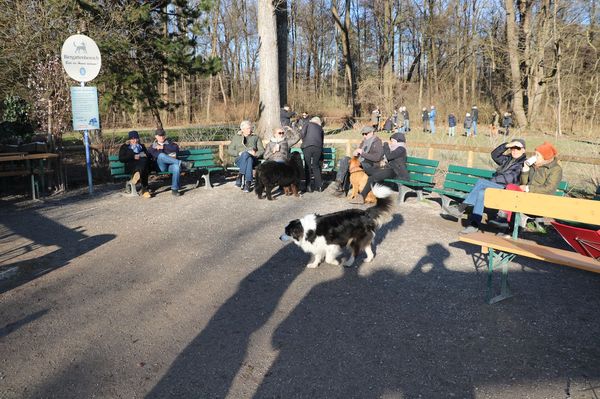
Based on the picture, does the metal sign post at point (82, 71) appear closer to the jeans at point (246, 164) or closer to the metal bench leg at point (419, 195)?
the jeans at point (246, 164)

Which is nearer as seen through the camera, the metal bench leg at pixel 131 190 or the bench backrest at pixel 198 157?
the metal bench leg at pixel 131 190

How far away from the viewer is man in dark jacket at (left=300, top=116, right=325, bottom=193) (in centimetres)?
946

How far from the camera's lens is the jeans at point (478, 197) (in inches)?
249

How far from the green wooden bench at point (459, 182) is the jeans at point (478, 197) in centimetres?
48

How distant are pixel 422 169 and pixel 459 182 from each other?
45.0 inches

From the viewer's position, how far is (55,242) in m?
6.32

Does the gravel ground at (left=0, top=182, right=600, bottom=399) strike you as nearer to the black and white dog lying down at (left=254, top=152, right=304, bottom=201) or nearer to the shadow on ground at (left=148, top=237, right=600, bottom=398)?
the shadow on ground at (left=148, top=237, right=600, bottom=398)

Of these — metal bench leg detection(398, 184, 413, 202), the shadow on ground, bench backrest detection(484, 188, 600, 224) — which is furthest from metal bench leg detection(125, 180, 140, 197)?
bench backrest detection(484, 188, 600, 224)

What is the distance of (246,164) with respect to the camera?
9719 mm

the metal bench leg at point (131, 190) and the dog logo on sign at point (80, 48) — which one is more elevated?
the dog logo on sign at point (80, 48)

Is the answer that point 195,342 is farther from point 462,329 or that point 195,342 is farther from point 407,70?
point 407,70

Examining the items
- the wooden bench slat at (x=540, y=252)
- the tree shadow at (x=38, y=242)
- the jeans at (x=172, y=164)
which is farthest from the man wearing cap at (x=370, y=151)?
the tree shadow at (x=38, y=242)

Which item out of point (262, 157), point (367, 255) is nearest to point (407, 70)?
point (262, 157)

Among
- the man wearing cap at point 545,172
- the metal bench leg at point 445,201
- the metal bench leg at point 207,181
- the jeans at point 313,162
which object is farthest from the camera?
the metal bench leg at point 207,181
